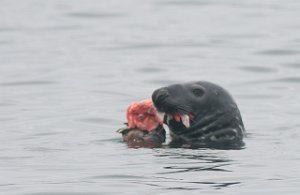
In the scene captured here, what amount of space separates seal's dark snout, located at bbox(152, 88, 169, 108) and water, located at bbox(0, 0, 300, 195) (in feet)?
1.83

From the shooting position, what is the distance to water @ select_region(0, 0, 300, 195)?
579 inches

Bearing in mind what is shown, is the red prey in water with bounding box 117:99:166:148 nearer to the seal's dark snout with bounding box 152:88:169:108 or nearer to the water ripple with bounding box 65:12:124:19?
the seal's dark snout with bounding box 152:88:169:108

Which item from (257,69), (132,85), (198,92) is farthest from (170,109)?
(257,69)

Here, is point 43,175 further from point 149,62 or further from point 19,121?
point 149,62

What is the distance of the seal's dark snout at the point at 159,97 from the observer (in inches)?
650

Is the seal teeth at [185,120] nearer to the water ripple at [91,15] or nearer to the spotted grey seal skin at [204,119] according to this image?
the spotted grey seal skin at [204,119]

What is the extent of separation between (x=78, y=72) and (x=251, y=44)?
5.01 meters

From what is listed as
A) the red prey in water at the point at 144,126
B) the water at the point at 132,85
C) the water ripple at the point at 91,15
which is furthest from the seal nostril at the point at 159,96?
the water ripple at the point at 91,15

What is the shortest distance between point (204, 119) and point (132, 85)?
6554mm

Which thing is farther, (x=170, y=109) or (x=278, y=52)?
(x=278, y=52)

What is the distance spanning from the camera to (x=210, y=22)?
3350cm

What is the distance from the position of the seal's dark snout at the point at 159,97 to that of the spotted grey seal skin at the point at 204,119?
277mm

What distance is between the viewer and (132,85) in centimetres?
2384

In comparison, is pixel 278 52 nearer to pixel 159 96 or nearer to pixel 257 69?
pixel 257 69
